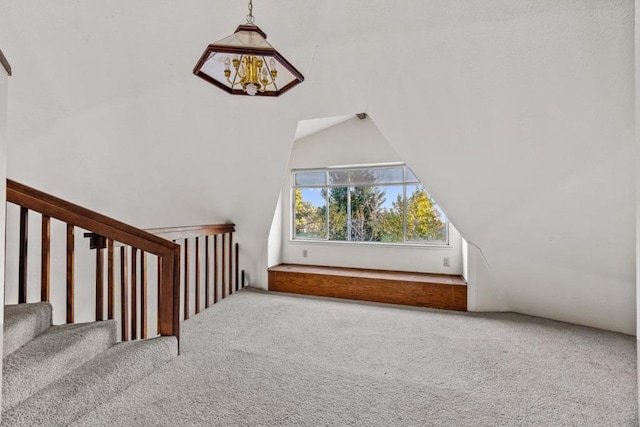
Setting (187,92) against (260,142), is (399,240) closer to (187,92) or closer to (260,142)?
(260,142)

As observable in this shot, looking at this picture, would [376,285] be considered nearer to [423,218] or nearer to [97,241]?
[423,218]

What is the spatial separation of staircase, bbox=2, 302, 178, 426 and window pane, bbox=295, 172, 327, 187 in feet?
11.5

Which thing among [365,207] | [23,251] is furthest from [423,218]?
[23,251]

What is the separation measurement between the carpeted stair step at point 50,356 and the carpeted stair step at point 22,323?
36mm

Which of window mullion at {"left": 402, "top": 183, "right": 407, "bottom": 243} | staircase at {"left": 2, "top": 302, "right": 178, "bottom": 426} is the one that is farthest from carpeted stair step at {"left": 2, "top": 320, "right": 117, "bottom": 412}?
window mullion at {"left": 402, "top": 183, "right": 407, "bottom": 243}

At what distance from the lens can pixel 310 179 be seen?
547 cm

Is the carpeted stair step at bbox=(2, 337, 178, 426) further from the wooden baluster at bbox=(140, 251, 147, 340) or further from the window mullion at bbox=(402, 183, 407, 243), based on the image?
the window mullion at bbox=(402, 183, 407, 243)

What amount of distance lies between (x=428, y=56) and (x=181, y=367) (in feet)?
9.28

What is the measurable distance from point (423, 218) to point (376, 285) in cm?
135

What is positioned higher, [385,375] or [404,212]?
[404,212]

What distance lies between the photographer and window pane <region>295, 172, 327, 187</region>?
5406mm

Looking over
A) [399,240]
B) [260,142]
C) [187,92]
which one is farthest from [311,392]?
[399,240]

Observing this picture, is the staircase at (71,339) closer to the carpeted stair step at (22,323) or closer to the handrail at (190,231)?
the carpeted stair step at (22,323)

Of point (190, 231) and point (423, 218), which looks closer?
point (190, 231)
